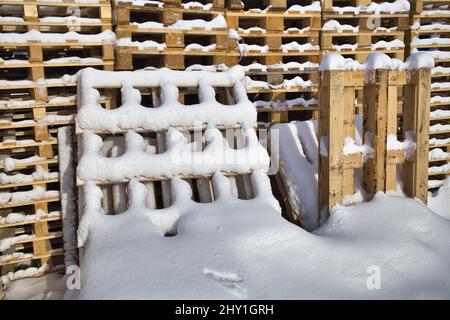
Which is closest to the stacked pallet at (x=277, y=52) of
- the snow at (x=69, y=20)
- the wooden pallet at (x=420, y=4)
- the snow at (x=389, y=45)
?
the snow at (x=389, y=45)

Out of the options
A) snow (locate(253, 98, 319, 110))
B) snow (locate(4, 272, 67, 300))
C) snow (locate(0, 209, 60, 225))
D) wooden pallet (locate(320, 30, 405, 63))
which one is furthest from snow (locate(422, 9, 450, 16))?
snow (locate(4, 272, 67, 300))

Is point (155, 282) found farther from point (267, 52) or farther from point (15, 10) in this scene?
point (267, 52)

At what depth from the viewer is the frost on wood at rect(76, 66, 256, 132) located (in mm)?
3973

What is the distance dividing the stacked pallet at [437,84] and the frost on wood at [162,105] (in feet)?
10.2

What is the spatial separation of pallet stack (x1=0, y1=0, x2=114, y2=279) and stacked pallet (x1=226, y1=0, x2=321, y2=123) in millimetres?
1784

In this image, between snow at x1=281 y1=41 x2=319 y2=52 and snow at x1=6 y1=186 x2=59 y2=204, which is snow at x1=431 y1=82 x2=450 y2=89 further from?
snow at x1=6 y1=186 x2=59 y2=204

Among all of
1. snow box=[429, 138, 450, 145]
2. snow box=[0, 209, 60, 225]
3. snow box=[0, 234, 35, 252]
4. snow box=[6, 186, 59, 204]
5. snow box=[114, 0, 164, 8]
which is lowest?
snow box=[0, 234, 35, 252]

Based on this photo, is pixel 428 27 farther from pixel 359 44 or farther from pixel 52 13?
pixel 52 13

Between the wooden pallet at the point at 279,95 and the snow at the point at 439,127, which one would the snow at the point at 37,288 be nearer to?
the wooden pallet at the point at 279,95

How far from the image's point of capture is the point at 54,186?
16.3 feet

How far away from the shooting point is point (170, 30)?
5.02 m

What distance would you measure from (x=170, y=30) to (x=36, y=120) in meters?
1.90
